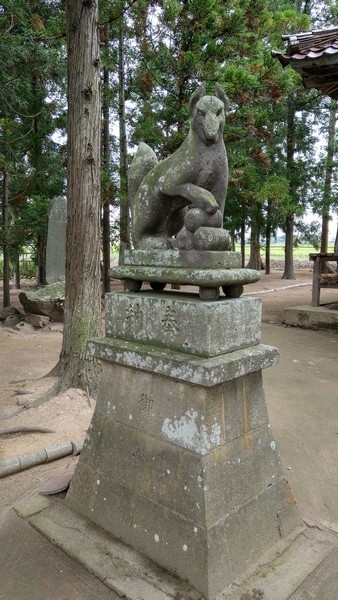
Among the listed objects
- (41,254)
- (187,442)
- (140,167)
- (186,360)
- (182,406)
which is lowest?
(187,442)

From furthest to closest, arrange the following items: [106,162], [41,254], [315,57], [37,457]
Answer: [41,254] → [106,162] → [315,57] → [37,457]

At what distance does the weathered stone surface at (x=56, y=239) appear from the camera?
10.7m

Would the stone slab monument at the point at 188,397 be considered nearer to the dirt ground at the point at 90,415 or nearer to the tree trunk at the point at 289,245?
the dirt ground at the point at 90,415

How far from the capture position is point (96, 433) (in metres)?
2.80

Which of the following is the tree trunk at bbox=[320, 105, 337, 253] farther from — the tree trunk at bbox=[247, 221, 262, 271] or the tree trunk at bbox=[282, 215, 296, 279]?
the tree trunk at bbox=[247, 221, 262, 271]

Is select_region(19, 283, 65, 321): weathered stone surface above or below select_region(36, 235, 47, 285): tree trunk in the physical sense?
below

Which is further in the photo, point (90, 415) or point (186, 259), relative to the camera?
point (90, 415)

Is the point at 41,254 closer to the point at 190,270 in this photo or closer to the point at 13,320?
the point at 13,320

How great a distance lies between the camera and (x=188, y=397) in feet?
7.60

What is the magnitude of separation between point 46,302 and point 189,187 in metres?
7.64

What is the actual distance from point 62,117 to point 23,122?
1.32m

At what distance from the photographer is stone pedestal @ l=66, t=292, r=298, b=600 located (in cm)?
222

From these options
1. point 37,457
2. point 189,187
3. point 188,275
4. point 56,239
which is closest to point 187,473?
point 188,275

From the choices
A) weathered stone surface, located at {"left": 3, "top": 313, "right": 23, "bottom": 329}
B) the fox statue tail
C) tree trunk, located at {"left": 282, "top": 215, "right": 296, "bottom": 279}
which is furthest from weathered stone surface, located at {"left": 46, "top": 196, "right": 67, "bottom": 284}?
tree trunk, located at {"left": 282, "top": 215, "right": 296, "bottom": 279}
